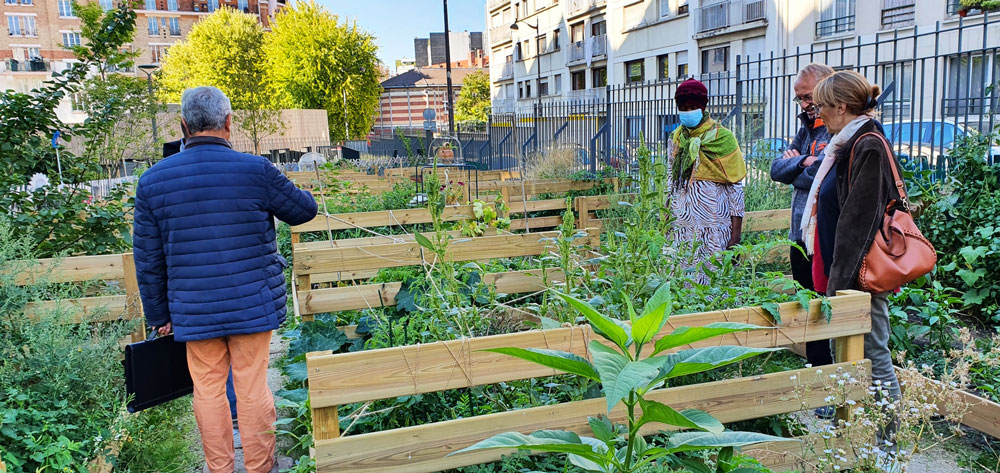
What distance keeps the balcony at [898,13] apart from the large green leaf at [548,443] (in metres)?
23.6

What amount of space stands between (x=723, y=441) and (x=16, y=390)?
2786mm

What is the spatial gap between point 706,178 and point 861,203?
1.58 meters

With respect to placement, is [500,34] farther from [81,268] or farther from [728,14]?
[81,268]

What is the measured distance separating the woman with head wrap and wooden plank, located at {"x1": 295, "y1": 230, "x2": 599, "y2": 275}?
95 cm

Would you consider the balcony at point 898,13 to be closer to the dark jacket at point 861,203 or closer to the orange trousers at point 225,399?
the dark jacket at point 861,203

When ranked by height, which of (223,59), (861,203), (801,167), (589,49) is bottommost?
(861,203)

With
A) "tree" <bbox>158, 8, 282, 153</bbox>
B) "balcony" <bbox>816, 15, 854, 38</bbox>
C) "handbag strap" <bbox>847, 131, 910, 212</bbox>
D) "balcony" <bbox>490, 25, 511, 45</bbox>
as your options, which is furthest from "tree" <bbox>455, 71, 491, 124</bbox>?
"handbag strap" <bbox>847, 131, 910, 212</bbox>

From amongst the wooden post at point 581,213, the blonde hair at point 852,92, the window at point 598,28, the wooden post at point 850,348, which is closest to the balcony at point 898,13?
the window at point 598,28

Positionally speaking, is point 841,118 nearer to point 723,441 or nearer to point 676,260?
point 676,260

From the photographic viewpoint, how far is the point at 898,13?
21859mm

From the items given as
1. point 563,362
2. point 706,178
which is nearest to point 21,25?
point 706,178

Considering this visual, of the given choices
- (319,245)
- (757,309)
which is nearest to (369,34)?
(319,245)

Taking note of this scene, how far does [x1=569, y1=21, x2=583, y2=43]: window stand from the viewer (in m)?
42.1

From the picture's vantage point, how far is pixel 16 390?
117 inches
